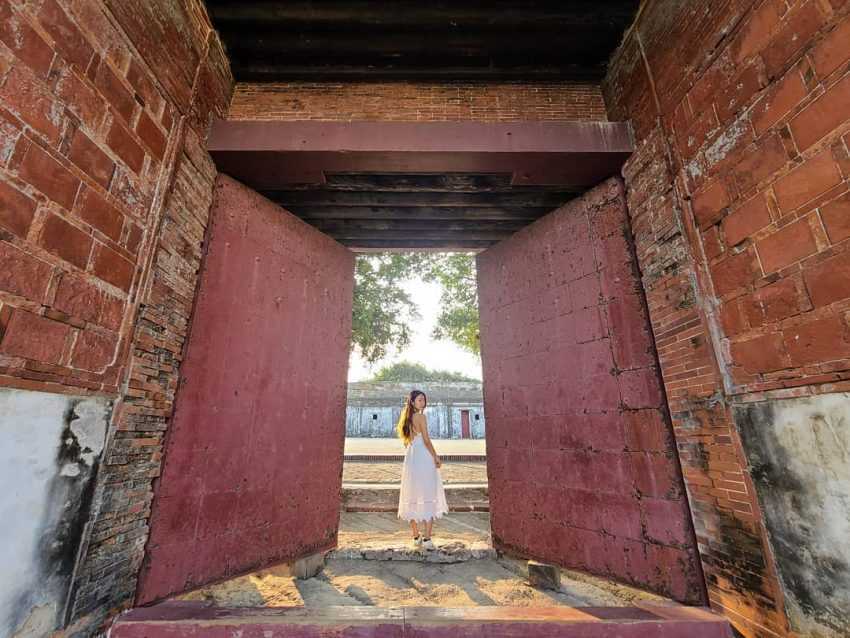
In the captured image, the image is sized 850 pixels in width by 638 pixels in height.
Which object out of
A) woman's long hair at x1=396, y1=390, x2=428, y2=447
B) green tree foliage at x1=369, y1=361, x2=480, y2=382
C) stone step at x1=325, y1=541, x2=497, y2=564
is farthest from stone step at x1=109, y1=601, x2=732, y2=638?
green tree foliage at x1=369, y1=361, x2=480, y2=382

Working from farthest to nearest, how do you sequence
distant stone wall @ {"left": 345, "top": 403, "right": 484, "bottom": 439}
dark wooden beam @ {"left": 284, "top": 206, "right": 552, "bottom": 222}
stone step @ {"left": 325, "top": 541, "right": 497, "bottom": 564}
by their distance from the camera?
distant stone wall @ {"left": 345, "top": 403, "right": 484, "bottom": 439}
dark wooden beam @ {"left": 284, "top": 206, "right": 552, "bottom": 222}
stone step @ {"left": 325, "top": 541, "right": 497, "bottom": 564}

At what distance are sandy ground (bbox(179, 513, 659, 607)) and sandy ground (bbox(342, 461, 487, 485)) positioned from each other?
12.4 feet

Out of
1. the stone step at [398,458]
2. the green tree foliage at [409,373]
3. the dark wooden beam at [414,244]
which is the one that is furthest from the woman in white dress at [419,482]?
the green tree foliage at [409,373]

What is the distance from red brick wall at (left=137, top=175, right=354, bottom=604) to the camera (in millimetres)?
2840

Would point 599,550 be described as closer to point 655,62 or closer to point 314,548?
point 314,548

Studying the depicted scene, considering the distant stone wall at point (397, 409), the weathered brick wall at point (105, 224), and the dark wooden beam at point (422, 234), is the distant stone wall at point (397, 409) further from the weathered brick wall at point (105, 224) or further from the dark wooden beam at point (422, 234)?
the weathered brick wall at point (105, 224)

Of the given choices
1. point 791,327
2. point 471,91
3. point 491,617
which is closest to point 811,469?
point 791,327

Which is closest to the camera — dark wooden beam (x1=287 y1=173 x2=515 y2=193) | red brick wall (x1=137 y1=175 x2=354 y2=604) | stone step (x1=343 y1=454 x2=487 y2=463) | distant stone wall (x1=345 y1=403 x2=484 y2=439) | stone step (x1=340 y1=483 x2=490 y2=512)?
red brick wall (x1=137 y1=175 x2=354 y2=604)

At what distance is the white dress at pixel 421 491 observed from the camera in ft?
14.8

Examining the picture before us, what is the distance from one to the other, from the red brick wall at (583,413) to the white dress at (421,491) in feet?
2.31

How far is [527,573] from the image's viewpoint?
388 cm

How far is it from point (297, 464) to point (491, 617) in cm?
226

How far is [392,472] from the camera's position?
980 cm

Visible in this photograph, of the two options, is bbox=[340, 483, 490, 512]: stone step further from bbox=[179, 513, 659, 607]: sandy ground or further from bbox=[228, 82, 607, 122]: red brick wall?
bbox=[228, 82, 607, 122]: red brick wall
